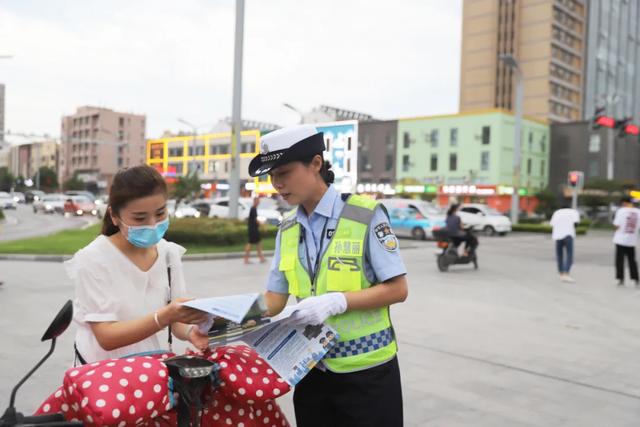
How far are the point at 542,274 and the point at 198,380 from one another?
12248 mm

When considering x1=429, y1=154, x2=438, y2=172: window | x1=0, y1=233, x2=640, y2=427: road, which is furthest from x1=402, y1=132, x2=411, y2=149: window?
x1=0, y1=233, x2=640, y2=427: road

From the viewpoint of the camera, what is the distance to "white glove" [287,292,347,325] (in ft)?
6.25

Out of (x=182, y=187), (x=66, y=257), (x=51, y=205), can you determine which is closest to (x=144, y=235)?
(x=66, y=257)

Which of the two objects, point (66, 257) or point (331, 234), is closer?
point (331, 234)

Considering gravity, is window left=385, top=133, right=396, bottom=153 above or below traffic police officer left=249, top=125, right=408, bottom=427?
above

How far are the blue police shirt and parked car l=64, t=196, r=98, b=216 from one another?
41.3 metres

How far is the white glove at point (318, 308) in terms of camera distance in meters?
1.90

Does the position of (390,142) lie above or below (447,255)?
above

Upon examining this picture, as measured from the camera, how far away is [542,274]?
12.8 meters

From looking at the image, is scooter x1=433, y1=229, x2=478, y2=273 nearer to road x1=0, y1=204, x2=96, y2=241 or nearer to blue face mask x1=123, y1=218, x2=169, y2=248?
blue face mask x1=123, y1=218, x2=169, y2=248

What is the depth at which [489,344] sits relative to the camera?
20.6 ft

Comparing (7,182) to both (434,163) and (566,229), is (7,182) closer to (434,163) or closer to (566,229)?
(434,163)

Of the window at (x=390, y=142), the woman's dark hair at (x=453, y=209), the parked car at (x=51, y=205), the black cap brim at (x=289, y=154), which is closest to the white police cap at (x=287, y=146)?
the black cap brim at (x=289, y=154)

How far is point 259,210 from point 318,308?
25055 mm
